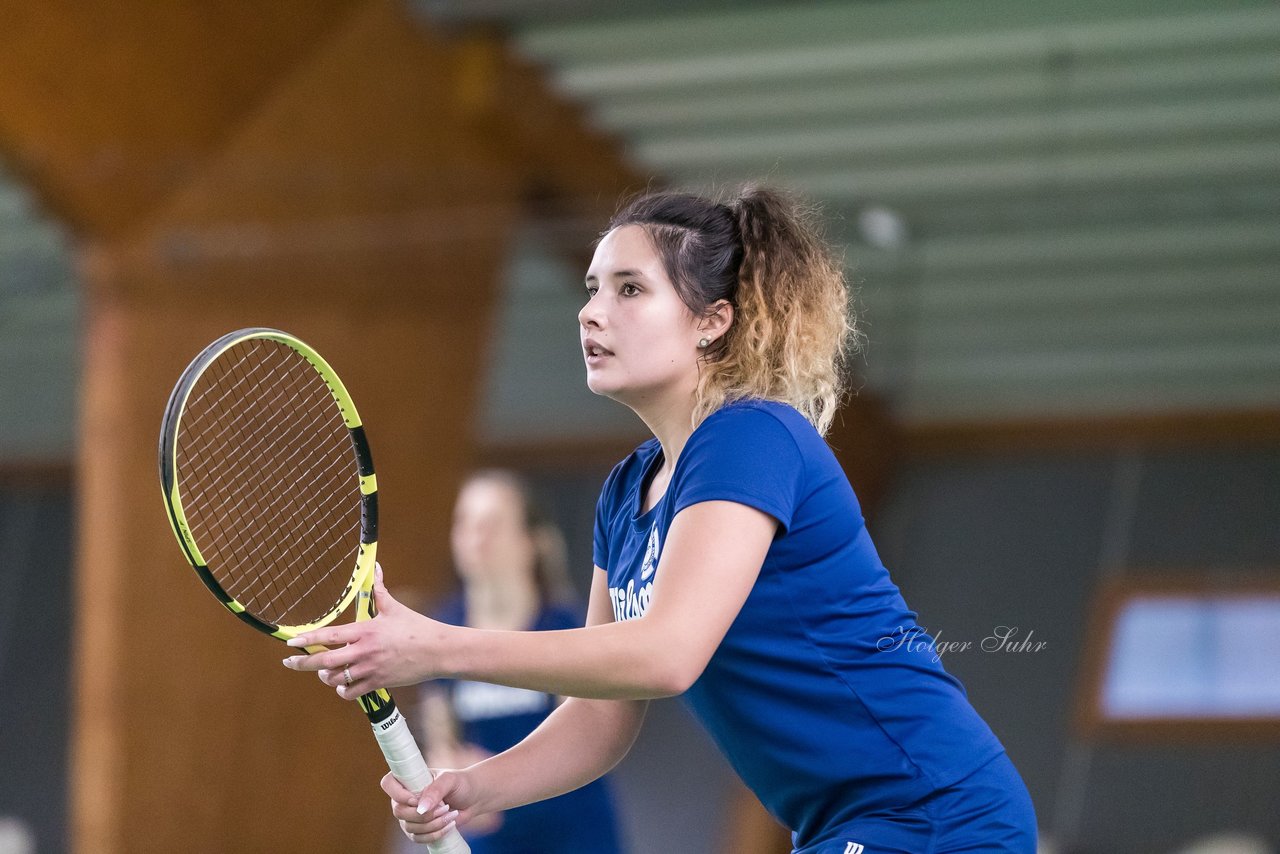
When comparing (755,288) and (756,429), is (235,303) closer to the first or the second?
(755,288)

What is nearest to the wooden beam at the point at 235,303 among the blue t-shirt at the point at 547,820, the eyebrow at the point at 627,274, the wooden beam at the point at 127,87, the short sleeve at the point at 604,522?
the wooden beam at the point at 127,87

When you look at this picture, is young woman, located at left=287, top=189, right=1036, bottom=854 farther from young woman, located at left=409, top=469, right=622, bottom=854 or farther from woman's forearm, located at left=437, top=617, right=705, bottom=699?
young woman, located at left=409, top=469, right=622, bottom=854

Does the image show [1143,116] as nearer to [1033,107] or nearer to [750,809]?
[1033,107]

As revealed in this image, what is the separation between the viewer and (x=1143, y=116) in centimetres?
678

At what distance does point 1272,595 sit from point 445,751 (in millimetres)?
3171

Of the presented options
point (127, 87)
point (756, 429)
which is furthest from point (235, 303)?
point (756, 429)

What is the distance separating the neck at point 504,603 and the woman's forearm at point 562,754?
1.77m

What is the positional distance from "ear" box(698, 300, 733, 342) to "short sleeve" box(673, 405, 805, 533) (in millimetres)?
187

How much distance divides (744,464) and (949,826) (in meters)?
0.49

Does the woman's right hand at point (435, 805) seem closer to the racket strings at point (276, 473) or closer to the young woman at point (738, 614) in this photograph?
the young woman at point (738, 614)

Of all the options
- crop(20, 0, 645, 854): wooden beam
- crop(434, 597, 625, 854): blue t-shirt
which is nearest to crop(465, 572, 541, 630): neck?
crop(434, 597, 625, 854): blue t-shirt

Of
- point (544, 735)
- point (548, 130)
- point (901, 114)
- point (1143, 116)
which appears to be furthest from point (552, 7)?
point (544, 735)

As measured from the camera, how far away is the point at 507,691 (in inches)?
150

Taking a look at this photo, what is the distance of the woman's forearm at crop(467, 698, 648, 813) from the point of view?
211cm
